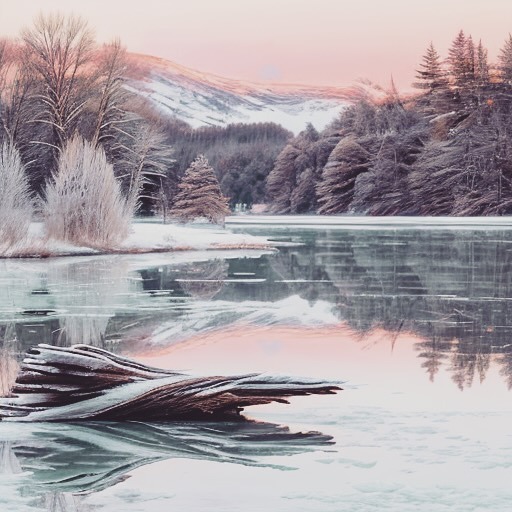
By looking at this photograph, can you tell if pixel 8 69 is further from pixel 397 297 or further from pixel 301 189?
pixel 301 189

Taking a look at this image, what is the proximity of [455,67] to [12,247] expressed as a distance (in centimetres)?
6619

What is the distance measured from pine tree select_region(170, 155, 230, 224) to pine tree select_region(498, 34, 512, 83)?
35293mm

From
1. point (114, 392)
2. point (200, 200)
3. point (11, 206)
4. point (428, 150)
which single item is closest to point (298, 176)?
point (428, 150)

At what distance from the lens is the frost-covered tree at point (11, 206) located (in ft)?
93.4

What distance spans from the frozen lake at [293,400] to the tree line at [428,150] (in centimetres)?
6022

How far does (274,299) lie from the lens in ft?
57.1

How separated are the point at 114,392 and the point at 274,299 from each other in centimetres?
967

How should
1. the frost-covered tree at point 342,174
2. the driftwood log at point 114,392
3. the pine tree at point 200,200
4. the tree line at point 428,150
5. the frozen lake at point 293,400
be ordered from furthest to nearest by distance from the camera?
the frost-covered tree at point 342,174 → the tree line at point 428,150 → the pine tree at point 200,200 → the driftwood log at point 114,392 → the frozen lake at point 293,400

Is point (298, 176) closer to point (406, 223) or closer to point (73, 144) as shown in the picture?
point (406, 223)

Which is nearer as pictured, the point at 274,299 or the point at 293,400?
the point at 293,400

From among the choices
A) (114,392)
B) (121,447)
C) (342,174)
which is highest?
(342,174)

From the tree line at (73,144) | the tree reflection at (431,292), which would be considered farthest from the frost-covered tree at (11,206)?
the tree reflection at (431,292)

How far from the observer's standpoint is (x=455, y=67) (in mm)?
88750

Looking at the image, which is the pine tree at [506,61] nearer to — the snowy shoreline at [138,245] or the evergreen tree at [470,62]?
the evergreen tree at [470,62]
